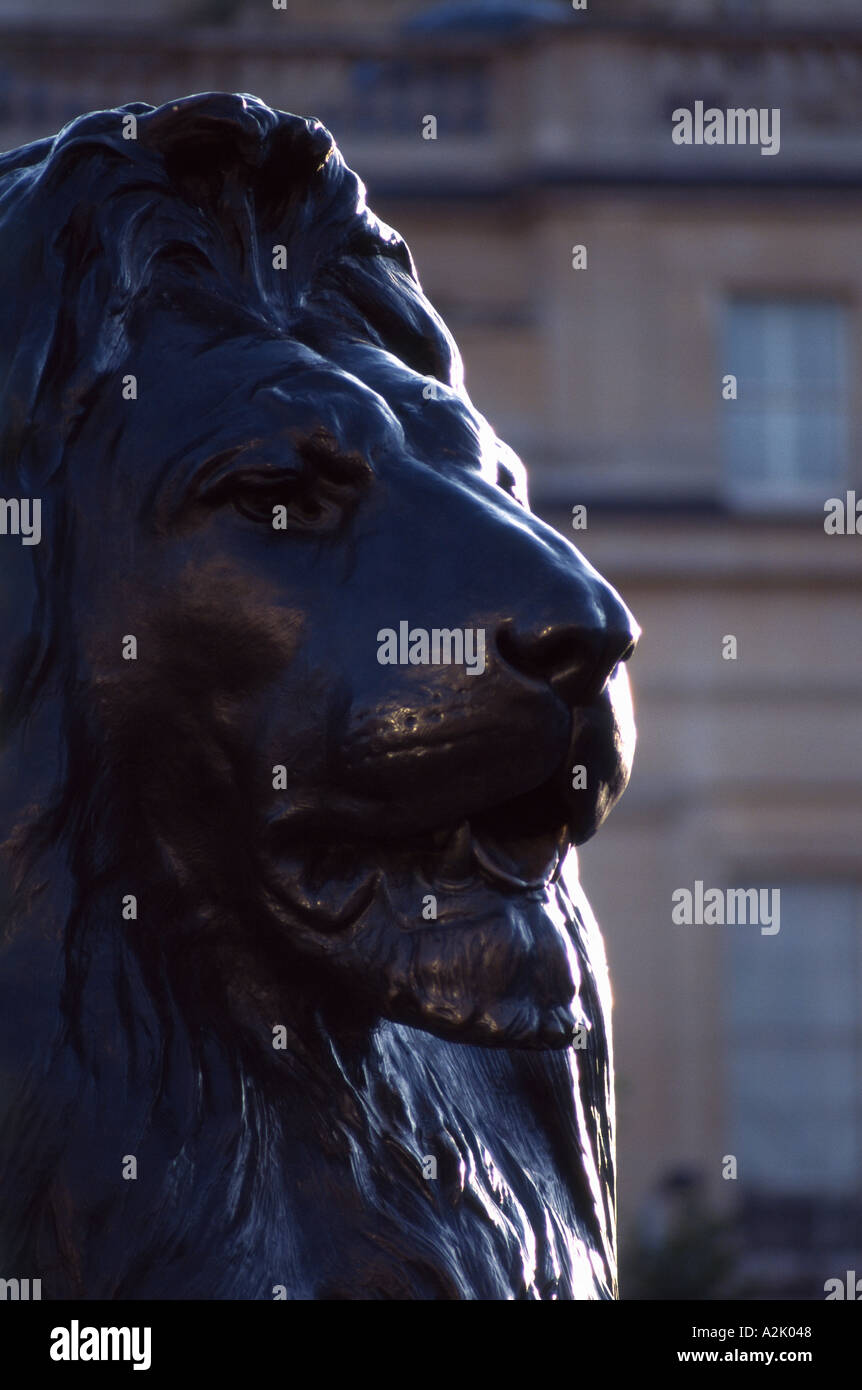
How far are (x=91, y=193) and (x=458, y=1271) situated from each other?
733mm

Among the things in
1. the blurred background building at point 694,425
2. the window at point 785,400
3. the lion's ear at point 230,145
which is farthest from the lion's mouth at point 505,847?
the window at point 785,400

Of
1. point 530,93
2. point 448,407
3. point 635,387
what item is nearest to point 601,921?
point 635,387

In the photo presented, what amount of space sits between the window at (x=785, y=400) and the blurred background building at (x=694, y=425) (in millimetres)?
17

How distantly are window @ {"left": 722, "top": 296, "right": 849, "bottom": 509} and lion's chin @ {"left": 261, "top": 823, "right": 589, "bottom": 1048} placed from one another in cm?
1829

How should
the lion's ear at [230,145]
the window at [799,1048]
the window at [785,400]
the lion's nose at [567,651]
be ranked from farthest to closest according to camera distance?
the window at [785,400]
the window at [799,1048]
the lion's ear at [230,145]
the lion's nose at [567,651]

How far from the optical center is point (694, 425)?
64.6 ft

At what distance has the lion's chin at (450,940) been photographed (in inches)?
63.3

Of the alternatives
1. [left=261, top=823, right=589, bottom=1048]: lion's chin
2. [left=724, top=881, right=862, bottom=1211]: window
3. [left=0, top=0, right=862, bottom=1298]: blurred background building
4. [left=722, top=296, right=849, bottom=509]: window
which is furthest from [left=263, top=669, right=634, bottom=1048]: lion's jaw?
[left=722, top=296, right=849, bottom=509]: window

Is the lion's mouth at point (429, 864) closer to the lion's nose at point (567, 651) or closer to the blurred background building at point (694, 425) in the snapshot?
the lion's nose at point (567, 651)

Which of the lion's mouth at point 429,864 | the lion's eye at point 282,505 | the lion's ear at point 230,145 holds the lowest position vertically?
the lion's mouth at point 429,864

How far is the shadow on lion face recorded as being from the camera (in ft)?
5.29

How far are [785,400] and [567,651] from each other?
18.7 m

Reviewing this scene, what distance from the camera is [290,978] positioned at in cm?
172

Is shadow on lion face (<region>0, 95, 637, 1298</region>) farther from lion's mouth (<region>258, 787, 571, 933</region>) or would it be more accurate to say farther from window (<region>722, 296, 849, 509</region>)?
window (<region>722, 296, 849, 509</region>)
